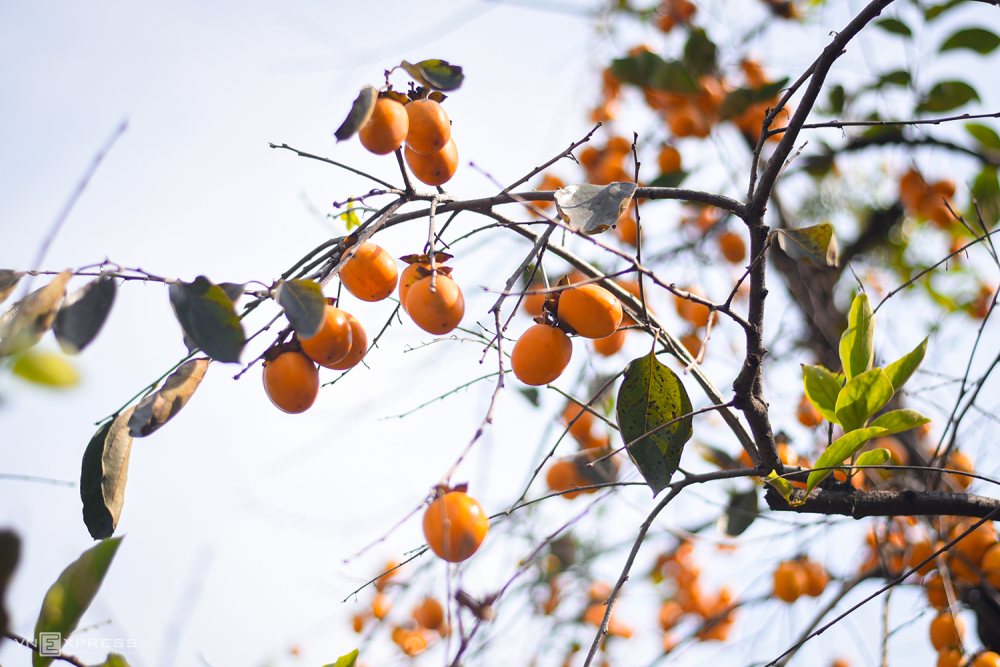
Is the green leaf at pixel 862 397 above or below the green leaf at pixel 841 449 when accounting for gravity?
above

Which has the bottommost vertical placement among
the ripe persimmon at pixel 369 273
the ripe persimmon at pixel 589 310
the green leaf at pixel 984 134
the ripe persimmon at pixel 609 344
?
the ripe persimmon at pixel 589 310

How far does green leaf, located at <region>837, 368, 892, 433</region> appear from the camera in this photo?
928mm

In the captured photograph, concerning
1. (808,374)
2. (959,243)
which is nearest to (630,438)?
(808,374)

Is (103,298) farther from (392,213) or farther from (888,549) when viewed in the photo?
(888,549)

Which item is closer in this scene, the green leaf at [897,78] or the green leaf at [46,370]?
the green leaf at [46,370]

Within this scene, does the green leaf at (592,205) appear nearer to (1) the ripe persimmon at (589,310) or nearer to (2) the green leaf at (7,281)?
(1) the ripe persimmon at (589,310)

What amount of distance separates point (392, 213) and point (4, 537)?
0.52 meters

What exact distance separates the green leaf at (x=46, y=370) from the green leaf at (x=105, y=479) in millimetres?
531

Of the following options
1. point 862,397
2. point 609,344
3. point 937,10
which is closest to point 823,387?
point 862,397

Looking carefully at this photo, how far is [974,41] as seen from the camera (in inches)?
79.4

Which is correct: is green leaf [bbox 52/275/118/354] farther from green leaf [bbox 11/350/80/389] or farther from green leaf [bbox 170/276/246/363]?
green leaf [bbox 11/350/80/389]

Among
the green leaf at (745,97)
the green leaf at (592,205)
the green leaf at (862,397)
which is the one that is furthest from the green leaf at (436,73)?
the green leaf at (745,97)

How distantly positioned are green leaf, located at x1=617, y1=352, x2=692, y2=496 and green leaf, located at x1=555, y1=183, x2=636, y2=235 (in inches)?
8.7

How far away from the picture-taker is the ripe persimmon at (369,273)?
0.84m
